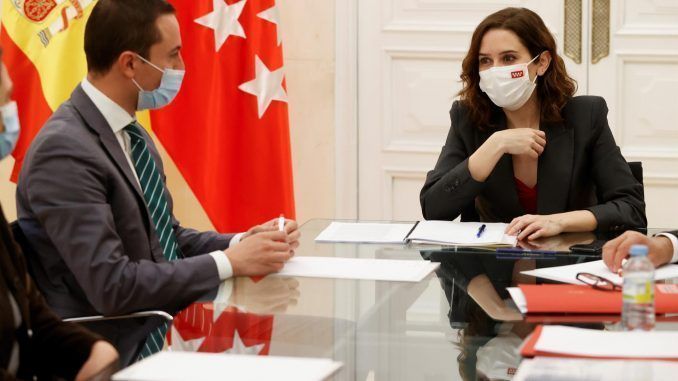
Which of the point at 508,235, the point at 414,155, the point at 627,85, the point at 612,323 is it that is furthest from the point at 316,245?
the point at 627,85

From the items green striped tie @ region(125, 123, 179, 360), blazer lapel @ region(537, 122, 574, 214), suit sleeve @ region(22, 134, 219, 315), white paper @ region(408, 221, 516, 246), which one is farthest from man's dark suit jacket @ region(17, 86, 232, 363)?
blazer lapel @ region(537, 122, 574, 214)

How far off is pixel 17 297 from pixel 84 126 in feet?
2.18

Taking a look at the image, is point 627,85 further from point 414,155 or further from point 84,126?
point 84,126

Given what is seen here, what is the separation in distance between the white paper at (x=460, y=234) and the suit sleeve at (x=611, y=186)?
12.4 inches

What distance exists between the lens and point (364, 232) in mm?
2998

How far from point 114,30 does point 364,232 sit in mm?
974

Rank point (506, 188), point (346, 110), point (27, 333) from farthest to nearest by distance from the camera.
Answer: point (346, 110) → point (506, 188) → point (27, 333)

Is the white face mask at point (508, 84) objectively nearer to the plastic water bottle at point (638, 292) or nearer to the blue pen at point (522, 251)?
the blue pen at point (522, 251)

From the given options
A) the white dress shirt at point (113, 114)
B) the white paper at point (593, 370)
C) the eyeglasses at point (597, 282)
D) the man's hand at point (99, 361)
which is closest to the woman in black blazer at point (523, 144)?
the eyeglasses at point (597, 282)

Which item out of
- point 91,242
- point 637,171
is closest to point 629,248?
point 637,171

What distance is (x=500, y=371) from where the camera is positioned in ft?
5.17

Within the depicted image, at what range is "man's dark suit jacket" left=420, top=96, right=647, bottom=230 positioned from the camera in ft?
10.5

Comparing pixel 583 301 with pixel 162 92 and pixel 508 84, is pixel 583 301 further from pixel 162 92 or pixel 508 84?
pixel 508 84

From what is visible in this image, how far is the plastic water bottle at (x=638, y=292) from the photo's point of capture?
1.74m
